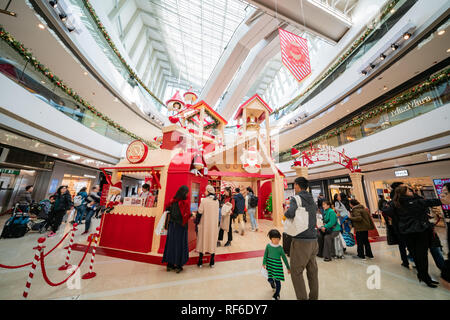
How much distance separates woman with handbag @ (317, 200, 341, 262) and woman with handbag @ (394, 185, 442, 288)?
1.15 metres

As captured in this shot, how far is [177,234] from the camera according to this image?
312cm

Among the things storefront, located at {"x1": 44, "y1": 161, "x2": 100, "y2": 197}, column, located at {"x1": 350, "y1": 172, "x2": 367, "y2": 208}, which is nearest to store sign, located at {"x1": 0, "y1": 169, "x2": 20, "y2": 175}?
storefront, located at {"x1": 44, "y1": 161, "x2": 100, "y2": 197}

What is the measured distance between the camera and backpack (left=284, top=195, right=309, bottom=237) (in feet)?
6.50

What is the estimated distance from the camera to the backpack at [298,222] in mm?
1983

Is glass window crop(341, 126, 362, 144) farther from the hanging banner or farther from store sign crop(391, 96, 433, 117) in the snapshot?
the hanging banner

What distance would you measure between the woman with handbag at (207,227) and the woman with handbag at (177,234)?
35 cm

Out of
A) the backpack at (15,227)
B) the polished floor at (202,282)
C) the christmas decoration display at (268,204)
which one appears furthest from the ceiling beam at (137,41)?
the christmas decoration display at (268,204)

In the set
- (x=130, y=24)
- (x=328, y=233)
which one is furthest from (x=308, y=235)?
(x=130, y=24)

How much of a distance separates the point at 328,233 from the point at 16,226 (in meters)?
9.00

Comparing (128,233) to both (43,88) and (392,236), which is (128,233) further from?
(43,88)

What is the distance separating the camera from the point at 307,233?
2.01 m
